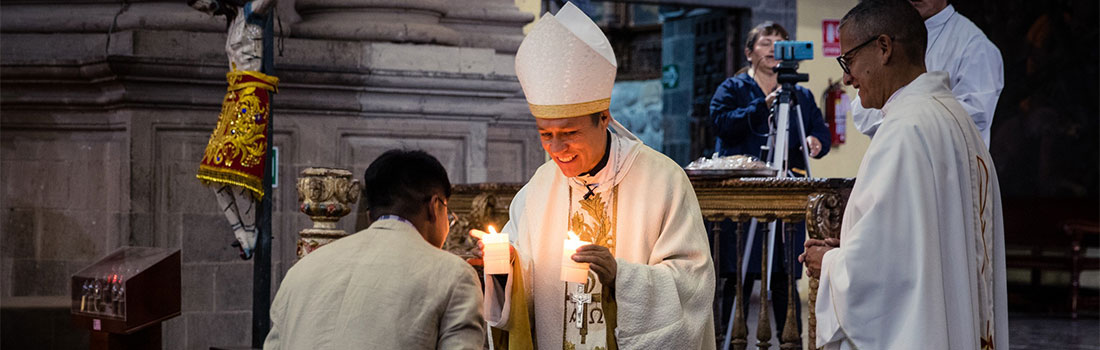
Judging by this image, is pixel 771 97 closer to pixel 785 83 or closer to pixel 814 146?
pixel 785 83

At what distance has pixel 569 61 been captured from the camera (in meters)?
3.40

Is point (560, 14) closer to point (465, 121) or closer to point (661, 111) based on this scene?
point (465, 121)

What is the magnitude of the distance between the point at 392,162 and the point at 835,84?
773cm

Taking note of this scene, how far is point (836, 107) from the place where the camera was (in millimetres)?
10320

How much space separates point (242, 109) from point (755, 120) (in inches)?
90.8

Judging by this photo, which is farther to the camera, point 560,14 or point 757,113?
point 757,113

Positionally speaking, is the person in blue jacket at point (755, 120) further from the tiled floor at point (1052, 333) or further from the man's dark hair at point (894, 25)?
the man's dark hair at point (894, 25)

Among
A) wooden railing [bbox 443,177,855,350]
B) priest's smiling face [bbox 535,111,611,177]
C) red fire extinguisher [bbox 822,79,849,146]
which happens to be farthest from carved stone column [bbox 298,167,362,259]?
red fire extinguisher [bbox 822,79,849,146]

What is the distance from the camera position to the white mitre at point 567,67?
3.35 m

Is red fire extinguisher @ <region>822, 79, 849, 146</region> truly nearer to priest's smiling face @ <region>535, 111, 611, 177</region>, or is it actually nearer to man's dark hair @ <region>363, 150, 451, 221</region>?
priest's smiling face @ <region>535, 111, 611, 177</region>

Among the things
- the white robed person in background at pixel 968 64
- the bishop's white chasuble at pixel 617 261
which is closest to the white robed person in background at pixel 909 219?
the bishop's white chasuble at pixel 617 261

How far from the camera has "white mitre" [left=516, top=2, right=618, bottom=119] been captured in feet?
11.0

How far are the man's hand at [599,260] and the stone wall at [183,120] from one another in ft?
11.6

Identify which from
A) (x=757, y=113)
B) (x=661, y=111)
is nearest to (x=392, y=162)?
(x=757, y=113)
